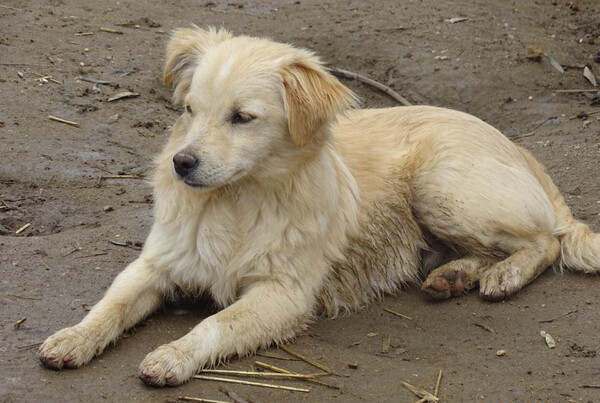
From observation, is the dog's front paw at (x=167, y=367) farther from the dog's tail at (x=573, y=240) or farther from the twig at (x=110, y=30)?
the twig at (x=110, y=30)

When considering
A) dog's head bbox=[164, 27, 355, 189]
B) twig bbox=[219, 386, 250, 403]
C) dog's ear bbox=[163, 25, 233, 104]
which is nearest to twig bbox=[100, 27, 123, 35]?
dog's ear bbox=[163, 25, 233, 104]

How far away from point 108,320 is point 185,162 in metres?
0.92

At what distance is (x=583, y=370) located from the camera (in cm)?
463

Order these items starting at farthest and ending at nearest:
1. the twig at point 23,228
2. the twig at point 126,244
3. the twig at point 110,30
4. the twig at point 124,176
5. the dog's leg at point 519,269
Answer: the twig at point 110,30 < the twig at point 124,176 < the twig at point 23,228 < the twig at point 126,244 < the dog's leg at point 519,269

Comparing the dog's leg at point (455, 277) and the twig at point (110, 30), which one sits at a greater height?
the twig at point (110, 30)

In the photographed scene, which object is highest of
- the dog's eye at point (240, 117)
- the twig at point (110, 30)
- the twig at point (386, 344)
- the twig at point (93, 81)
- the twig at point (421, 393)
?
the dog's eye at point (240, 117)

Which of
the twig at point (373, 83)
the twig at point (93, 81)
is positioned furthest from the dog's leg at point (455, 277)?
the twig at point (93, 81)

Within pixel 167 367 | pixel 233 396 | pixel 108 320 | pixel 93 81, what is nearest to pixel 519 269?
pixel 233 396

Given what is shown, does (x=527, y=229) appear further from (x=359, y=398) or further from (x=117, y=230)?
(x=117, y=230)

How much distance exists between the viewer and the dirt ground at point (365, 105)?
457 cm

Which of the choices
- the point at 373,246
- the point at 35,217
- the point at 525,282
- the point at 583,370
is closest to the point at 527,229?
the point at 525,282

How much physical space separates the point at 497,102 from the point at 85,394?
617cm

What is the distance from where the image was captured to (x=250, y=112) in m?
4.71

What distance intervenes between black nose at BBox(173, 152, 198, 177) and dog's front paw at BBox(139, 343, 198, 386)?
0.87 m
